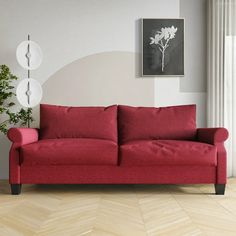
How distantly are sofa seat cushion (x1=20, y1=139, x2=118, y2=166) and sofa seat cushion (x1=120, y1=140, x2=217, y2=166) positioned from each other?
0.45 feet

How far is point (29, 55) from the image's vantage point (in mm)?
4199

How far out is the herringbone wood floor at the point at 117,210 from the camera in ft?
7.32

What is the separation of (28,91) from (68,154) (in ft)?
4.01

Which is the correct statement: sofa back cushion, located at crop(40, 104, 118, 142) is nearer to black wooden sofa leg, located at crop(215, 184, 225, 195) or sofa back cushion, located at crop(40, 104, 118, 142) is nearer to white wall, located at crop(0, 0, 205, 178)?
white wall, located at crop(0, 0, 205, 178)

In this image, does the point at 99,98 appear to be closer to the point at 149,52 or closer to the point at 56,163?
the point at 149,52

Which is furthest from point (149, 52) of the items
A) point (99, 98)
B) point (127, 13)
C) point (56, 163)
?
point (56, 163)

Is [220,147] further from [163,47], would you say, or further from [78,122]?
[163,47]

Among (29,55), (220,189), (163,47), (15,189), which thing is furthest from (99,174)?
(163,47)

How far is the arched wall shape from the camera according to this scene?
451 cm

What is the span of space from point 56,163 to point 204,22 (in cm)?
254

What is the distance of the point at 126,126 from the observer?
4.04m

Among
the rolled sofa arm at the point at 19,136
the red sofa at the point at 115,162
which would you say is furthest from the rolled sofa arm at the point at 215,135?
the rolled sofa arm at the point at 19,136

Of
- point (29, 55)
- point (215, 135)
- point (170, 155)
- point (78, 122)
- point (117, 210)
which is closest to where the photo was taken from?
point (117, 210)

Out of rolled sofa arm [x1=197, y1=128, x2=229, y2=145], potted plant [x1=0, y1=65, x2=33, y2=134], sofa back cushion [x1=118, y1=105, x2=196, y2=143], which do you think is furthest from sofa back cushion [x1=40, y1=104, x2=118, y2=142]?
rolled sofa arm [x1=197, y1=128, x2=229, y2=145]
